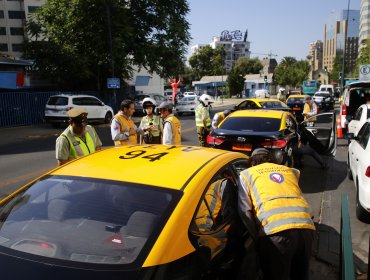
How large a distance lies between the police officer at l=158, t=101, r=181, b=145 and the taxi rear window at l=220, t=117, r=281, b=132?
1613 mm

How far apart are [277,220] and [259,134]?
471 cm

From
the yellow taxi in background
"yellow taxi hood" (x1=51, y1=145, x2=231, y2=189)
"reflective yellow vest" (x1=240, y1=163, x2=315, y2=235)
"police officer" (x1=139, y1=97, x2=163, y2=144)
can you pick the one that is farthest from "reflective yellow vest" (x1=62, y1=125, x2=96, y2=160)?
"reflective yellow vest" (x1=240, y1=163, x2=315, y2=235)

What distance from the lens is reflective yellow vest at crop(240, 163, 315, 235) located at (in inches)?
114

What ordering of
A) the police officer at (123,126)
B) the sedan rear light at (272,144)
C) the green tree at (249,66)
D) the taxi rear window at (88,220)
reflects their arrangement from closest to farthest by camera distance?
the taxi rear window at (88,220) → the police officer at (123,126) → the sedan rear light at (272,144) → the green tree at (249,66)

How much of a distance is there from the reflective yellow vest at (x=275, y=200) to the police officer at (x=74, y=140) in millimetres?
2408

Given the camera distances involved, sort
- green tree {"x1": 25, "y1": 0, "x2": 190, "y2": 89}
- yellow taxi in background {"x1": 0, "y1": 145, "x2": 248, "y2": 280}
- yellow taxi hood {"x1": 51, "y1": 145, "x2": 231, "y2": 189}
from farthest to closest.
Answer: green tree {"x1": 25, "y1": 0, "x2": 190, "y2": 89} → yellow taxi hood {"x1": 51, "y1": 145, "x2": 231, "y2": 189} → yellow taxi in background {"x1": 0, "y1": 145, "x2": 248, "y2": 280}

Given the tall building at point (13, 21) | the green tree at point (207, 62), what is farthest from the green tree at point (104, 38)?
the green tree at point (207, 62)

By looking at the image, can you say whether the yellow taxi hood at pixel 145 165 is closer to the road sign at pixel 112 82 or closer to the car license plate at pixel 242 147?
the car license plate at pixel 242 147

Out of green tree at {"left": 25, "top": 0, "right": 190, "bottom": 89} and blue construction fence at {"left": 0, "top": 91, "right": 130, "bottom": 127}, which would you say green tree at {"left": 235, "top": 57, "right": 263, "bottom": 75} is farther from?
blue construction fence at {"left": 0, "top": 91, "right": 130, "bottom": 127}

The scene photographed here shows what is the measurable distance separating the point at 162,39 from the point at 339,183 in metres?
23.8

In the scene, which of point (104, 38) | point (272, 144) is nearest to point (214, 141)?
point (272, 144)

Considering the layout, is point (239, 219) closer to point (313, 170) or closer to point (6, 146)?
point (313, 170)

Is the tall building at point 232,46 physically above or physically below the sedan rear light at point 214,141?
above

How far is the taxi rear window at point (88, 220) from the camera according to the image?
2322 mm
